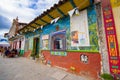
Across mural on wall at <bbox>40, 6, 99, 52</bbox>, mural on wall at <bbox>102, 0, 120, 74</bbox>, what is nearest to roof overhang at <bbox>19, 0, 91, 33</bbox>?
mural on wall at <bbox>40, 6, 99, 52</bbox>

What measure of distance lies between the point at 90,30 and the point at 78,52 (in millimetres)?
1156

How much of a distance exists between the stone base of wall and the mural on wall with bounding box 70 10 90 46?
1.75 ft

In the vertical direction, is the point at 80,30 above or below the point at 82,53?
above

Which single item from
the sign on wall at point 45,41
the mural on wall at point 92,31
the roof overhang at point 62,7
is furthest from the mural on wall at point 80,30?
the sign on wall at point 45,41

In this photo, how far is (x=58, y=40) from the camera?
7.02 m

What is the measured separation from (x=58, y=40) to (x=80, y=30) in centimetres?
206

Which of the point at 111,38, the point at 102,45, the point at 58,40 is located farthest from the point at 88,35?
the point at 58,40

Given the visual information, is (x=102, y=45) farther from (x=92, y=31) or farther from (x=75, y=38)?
(x=75, y=38)

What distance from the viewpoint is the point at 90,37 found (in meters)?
4.77

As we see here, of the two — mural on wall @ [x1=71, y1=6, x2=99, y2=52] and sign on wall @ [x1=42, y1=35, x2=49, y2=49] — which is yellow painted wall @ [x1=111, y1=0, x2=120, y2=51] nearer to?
mural on wall @ [x1=71, y1=6, x2=99, y2=52]

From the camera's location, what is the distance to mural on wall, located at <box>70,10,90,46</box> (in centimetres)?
501

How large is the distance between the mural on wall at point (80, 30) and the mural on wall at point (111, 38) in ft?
3.44

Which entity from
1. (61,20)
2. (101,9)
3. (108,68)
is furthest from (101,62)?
(61,20)

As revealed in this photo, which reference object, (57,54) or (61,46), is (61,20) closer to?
(61,46)
